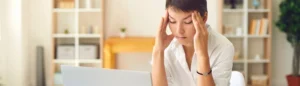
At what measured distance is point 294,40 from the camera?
4.45 metres

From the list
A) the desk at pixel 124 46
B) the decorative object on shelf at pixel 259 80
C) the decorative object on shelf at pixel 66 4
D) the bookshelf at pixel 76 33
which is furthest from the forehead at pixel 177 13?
the decorative object on shelf at pixel 259 80

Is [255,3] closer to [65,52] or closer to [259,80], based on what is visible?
[259,80]

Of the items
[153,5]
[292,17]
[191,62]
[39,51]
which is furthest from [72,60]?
[191,62]

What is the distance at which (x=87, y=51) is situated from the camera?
4.55 m

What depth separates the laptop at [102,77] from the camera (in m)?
1.28

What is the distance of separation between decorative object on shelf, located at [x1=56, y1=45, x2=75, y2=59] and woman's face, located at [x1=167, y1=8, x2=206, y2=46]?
10.6 ft

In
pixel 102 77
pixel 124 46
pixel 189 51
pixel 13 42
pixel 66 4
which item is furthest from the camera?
pixel 66 4

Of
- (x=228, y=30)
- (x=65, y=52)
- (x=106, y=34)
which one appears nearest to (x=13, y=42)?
(x=65, y=52)

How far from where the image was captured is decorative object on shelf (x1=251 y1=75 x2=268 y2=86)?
15.0 ft

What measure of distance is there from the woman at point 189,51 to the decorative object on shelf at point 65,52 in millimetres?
3067

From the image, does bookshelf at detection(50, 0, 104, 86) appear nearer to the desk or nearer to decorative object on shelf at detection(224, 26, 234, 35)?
the desk

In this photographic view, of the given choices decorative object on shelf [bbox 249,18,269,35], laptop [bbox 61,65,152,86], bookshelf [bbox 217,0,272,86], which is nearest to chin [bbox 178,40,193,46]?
laptop [bbox 61,65,152,86]

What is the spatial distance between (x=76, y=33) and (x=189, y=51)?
310 cm

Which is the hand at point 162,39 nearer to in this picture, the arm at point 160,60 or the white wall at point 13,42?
the arm at point 160,60
